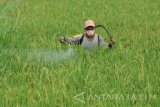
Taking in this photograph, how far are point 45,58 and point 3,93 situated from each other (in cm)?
114

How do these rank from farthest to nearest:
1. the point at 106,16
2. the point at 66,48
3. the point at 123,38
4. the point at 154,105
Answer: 1. the point at 106,16
2. the point at 123,38
3. the point at 66,48
4. the point at 154,105

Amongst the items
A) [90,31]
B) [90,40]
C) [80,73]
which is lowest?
[80,73]

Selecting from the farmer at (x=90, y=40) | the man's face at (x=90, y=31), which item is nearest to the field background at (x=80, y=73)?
the farmer at (x=90, y=40)

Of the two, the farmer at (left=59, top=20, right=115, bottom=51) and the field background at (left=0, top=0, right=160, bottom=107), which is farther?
the farmer at (left=59, top=20, right=115, bottom=51)

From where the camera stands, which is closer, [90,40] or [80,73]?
[80,73]

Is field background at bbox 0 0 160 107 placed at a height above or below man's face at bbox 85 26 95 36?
below

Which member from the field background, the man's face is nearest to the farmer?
the man's face

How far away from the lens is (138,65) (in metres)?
4.55

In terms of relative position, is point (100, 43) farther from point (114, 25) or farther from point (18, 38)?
point (114, 25)

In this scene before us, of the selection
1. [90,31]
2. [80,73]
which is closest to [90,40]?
[90,31]

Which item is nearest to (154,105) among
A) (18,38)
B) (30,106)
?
(30,106)

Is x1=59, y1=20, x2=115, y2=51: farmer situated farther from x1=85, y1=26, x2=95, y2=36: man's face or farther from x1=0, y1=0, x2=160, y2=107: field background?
x1=0, y1=0, x2=160, y2=107: field background

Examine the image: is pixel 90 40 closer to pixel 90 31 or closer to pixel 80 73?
pixel 90 31

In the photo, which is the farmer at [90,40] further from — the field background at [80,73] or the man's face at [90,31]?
the field background at [80,73]
